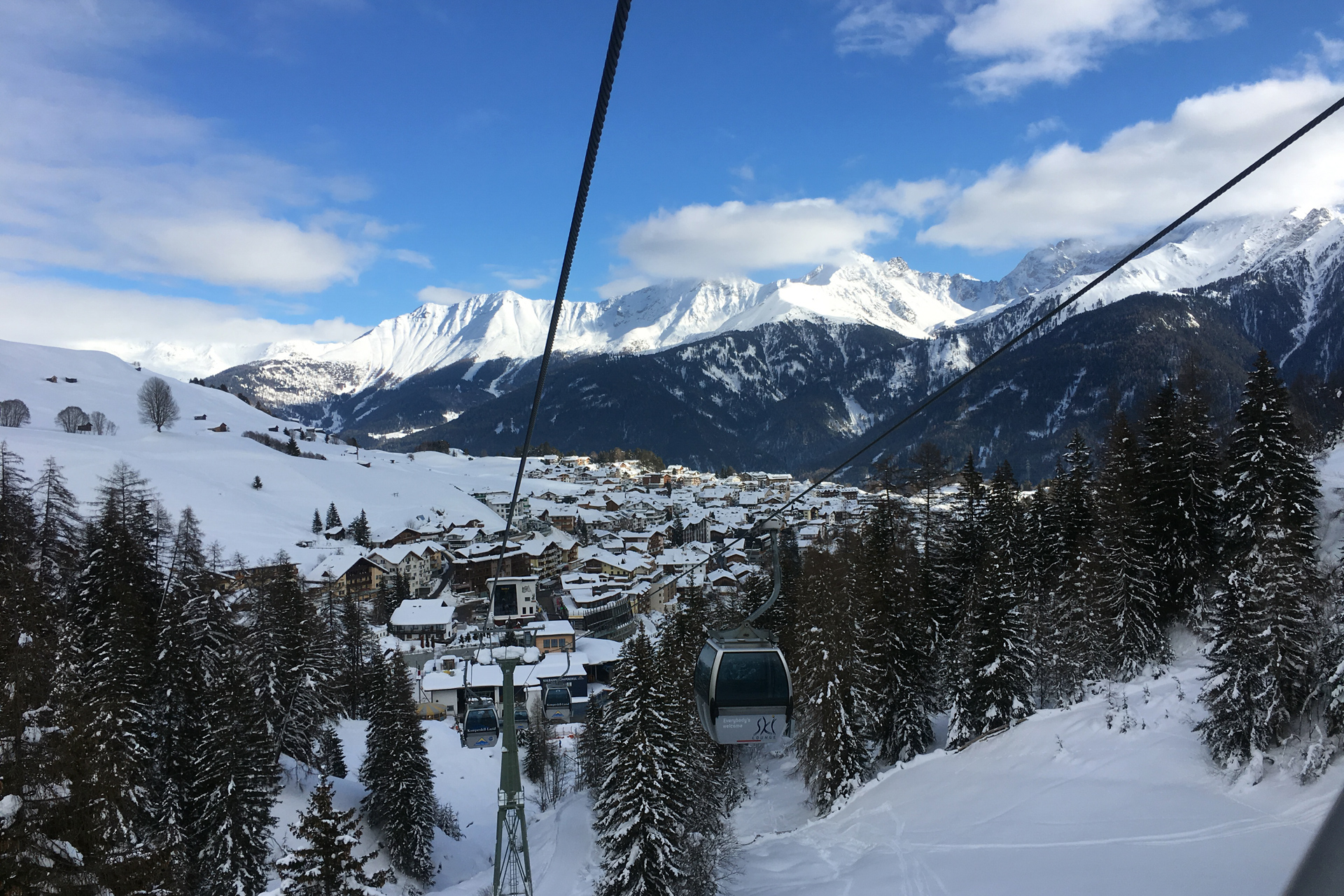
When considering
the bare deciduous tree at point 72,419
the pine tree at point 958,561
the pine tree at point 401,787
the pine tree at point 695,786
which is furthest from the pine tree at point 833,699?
the bare deciduous tree at point 72,419

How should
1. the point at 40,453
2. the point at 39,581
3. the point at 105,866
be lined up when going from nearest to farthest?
the point at 105,866
the point at 39,581
the point at 40,453

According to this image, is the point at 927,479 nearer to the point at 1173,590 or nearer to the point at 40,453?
the point at 1173,590

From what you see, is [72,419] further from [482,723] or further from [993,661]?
[993,661]

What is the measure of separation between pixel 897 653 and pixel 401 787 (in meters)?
20.4

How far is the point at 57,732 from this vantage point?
50.2ft

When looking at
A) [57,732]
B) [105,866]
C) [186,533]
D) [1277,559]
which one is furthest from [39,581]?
[1277,559]

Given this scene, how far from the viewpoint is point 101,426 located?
4309 inches

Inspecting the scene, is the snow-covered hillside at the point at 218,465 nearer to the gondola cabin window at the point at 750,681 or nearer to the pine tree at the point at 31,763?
the pine tree at the point at 31,763

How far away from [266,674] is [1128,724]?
30.3m

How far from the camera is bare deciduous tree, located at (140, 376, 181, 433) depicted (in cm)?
12256

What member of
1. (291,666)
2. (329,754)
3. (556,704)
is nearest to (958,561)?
(556,704)

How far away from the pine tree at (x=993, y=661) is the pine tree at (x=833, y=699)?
3.40 meters

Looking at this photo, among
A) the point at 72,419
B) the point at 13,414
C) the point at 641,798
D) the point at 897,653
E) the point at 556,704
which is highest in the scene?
the point at 13,414

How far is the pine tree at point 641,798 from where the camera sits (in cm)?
2181
